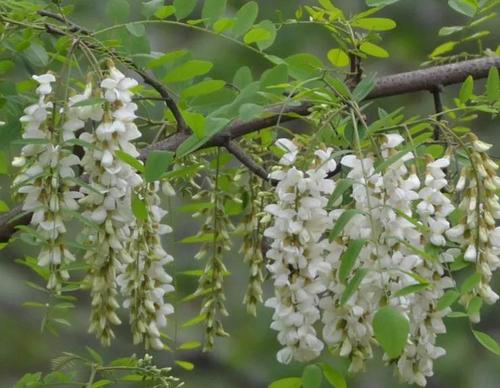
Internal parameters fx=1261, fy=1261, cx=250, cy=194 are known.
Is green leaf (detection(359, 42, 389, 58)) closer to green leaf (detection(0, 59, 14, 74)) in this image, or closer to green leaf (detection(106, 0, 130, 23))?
green leaf (detection(106, 0, 130, 23))

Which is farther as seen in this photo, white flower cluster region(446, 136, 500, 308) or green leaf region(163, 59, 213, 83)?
green leaf region(163, 59, 213, 83)

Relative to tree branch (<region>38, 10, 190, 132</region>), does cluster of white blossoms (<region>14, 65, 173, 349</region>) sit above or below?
below

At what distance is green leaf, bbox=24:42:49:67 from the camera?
65.3 inches

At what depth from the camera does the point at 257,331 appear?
4.40m

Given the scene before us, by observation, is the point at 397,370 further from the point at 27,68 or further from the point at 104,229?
the point at 27,68

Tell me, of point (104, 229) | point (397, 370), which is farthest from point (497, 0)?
point (104, 229)

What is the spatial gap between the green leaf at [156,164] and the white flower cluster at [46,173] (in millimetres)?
81

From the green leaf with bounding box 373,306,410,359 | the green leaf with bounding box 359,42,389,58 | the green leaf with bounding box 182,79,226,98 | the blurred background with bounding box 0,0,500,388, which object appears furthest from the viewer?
the blurred background with bounding box 0,0,500,388

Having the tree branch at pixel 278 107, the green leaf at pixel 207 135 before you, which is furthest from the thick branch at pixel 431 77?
the green leaf at pixel 207 135

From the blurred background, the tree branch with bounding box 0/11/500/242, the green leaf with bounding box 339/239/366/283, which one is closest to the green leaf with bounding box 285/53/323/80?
the tree branch with bounding box 0/11/500/242

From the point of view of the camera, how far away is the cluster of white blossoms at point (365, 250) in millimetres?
1380

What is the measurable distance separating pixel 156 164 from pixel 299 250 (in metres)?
0.19

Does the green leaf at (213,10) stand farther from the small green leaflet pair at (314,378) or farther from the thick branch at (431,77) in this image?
A: the small green leaflet pair at (314,378)

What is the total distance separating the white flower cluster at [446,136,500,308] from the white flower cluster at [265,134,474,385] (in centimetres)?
2
